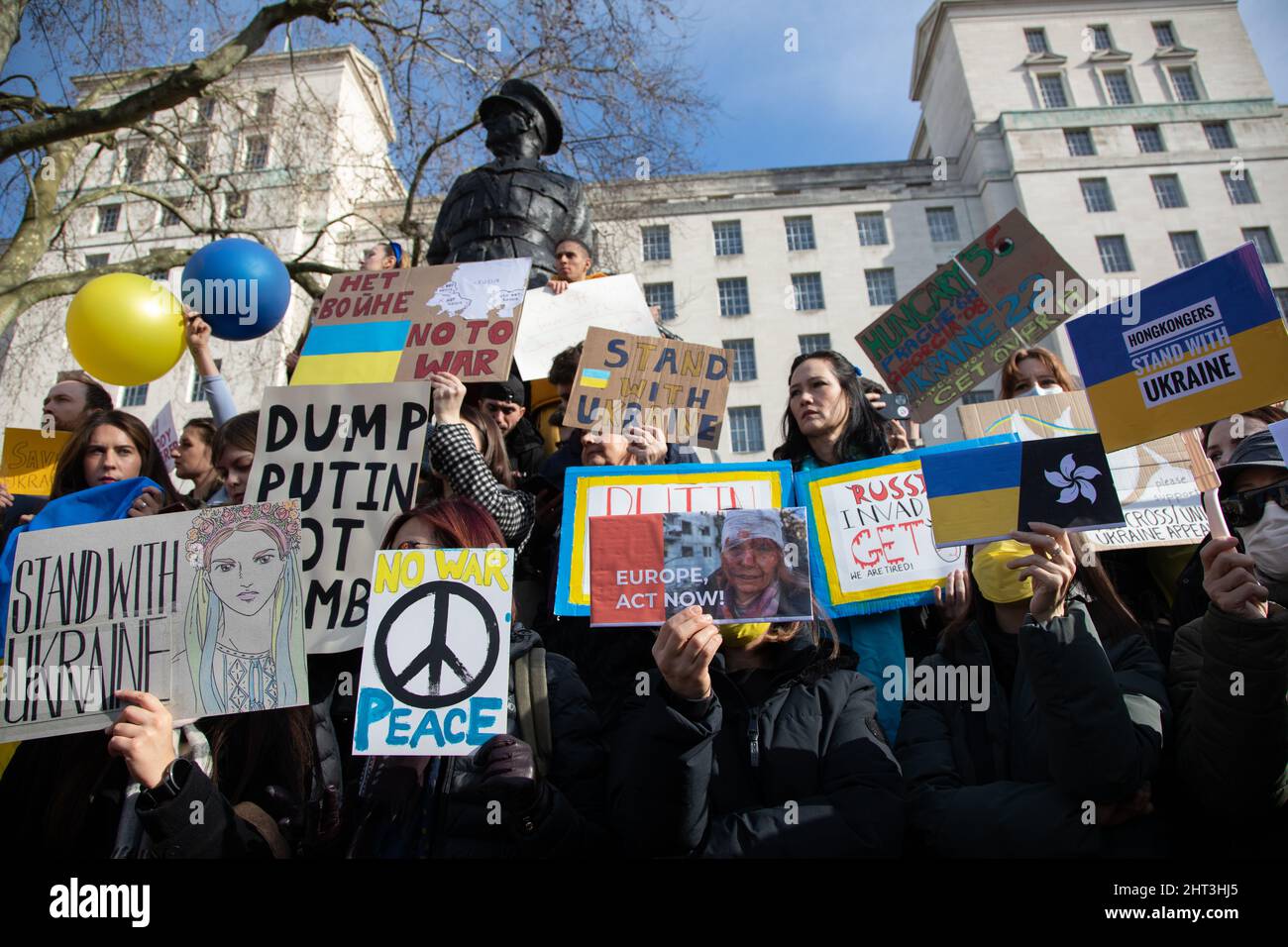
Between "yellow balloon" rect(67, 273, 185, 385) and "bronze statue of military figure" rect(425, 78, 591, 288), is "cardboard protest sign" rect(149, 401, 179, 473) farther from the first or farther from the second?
"bronze statue of military figure" rect(425, 78, 591, 288)

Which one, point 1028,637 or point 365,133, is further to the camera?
point 365,133

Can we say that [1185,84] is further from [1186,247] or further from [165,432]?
[165,432]

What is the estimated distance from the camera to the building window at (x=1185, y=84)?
122 ft

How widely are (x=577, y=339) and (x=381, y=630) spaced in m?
2.98

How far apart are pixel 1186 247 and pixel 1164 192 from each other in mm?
2770

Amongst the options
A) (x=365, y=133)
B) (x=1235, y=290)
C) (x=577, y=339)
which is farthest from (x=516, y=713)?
(x=365, y=133)

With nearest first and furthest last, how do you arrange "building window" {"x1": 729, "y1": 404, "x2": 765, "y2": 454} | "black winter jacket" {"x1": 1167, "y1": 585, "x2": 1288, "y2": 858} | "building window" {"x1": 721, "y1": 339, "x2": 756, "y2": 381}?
"black winter jacket" {"x1": 1167, "y1": 585, "x2": 1288, "y2": 858} → "building window" {"x1": 729, "y1": 404, "x2": 765, "y2": 454} → "building window" {"x1": 721, "y1": 339, "x2": 756, "y2": 381}

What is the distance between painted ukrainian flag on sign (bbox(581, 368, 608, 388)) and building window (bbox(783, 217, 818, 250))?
34883 mm

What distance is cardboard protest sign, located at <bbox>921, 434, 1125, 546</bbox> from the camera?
2334mm

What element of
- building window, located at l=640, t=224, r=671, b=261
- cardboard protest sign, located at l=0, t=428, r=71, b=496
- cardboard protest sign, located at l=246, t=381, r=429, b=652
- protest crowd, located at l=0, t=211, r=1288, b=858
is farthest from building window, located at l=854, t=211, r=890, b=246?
cardboard protest sign, located at l=246, t=381, r=429, b=652
